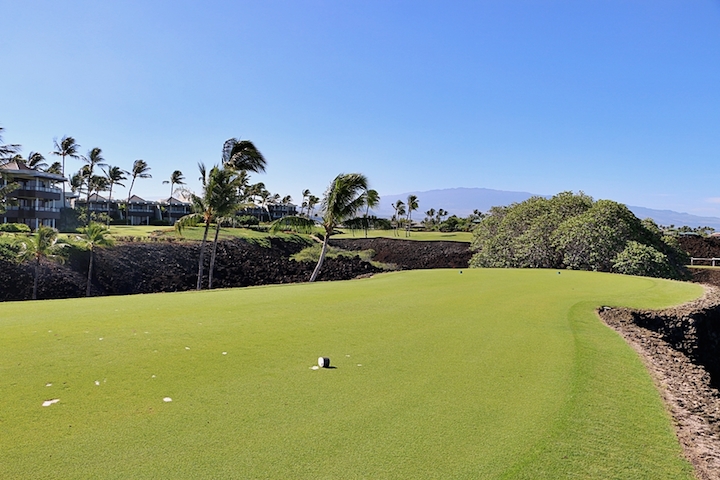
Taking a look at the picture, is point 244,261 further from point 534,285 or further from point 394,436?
point 394,436

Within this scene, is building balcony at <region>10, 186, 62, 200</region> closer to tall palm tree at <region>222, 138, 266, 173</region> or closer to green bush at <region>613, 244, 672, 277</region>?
tall palm tree at <region>222, 138, 266, 173</region>

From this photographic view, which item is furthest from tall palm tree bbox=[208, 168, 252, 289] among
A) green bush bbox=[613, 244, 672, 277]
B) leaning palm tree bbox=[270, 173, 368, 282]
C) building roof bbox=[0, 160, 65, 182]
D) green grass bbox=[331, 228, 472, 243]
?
green grass bbox=[331, 228, 472, 243]

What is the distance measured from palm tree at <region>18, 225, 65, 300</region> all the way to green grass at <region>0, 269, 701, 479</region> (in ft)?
55.3

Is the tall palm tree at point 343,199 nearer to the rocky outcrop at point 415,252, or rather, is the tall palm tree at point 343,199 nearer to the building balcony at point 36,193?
the rocky outcrop at point 415,252

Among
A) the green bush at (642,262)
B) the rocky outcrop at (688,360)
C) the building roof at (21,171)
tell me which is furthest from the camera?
the building roof at (21,171)

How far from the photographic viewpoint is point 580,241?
25.8 meters

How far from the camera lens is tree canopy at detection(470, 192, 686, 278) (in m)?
24.1

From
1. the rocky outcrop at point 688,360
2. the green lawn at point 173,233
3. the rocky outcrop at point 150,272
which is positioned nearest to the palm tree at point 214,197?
the rocky outcrop at point 150,272

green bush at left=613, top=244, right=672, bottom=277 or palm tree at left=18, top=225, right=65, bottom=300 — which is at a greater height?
green bush at left=613, top=244, right=672, bottom=277

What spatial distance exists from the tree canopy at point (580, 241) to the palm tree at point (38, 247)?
26438mm

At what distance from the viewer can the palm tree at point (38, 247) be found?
23.5 m

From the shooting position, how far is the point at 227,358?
6656 mm

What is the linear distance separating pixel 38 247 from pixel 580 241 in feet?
96.3

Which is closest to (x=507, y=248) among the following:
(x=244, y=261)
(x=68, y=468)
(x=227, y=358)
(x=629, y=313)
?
(x=629, y=313)
